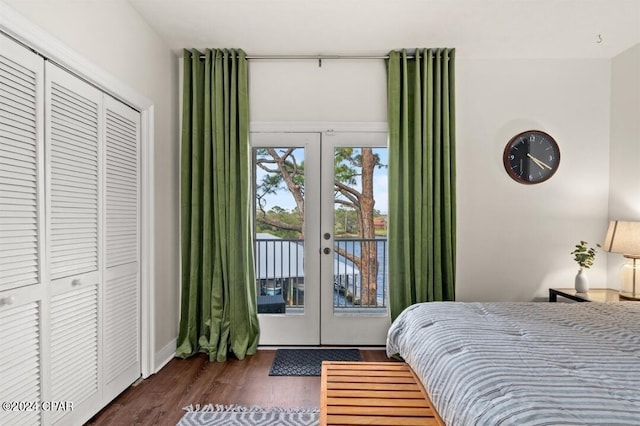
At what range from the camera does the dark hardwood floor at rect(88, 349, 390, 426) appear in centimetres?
225

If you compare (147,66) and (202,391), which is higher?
(147,66)

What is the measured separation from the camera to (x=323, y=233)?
335 centimetres

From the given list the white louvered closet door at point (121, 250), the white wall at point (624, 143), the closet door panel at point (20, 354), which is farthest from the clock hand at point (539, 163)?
the closet door panel at point (20, 354)

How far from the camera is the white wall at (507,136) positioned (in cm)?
331

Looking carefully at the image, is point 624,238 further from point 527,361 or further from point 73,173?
point 73,173

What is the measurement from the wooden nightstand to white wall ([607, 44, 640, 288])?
10.3 inches

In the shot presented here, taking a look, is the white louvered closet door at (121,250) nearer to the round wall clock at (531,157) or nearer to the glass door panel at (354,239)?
the glass door panel at (354,239)

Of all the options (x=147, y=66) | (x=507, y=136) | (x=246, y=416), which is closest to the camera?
(x=246, y=416)

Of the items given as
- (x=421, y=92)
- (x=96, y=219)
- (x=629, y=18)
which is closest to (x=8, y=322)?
(x=96, y=219)

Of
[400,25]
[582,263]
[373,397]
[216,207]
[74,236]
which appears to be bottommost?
[373,397]

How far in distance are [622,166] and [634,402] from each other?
295cm

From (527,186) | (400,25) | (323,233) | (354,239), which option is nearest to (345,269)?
(354,239)

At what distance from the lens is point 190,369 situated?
291 cm

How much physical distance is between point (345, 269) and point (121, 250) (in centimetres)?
184
